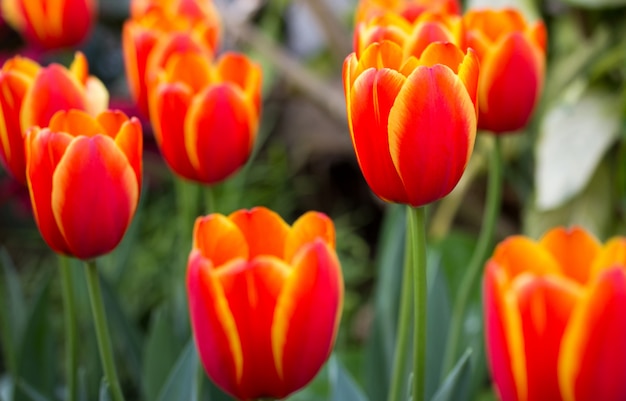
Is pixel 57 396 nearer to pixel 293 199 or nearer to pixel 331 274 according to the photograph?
pixel 331 274

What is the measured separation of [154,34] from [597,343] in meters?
0.46

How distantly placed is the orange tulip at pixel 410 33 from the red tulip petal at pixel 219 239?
126mm

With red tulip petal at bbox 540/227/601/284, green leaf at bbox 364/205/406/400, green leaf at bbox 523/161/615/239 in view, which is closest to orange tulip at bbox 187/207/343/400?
red tulip petal at bbox 540/227/601/284

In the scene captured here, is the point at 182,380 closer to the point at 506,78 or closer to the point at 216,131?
the point at 216,131

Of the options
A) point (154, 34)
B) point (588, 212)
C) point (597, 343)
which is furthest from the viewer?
point (588, 212)

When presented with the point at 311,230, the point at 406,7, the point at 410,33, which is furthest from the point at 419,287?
the point at 406,7

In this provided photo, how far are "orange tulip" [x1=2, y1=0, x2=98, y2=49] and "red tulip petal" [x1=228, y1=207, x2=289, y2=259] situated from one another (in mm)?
371

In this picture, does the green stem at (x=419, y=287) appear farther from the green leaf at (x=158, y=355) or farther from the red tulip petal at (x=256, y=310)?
the green leaf at (x=158, y=355)

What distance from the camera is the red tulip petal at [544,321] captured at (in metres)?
0.37

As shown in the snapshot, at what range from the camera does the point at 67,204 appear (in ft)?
1.62

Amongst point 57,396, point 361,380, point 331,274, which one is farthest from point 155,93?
point 361,380

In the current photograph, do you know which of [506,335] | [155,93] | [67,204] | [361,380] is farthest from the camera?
[361,380]

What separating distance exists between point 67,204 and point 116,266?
40 centimetres

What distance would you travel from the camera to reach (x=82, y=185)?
498mm
